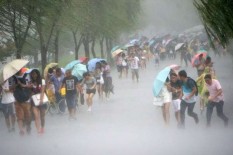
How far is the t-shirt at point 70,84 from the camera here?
1598 centimetres

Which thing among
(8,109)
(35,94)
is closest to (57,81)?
(8,109)

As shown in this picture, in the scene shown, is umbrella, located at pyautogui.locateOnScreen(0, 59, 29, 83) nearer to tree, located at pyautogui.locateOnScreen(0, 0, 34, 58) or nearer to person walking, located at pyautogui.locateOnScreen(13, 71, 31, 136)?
person walking, located at pyautogui.locateOnScreen(13, 71, 31, 136)

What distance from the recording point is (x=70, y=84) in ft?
52.6

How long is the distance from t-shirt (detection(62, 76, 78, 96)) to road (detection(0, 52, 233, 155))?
2.78ft

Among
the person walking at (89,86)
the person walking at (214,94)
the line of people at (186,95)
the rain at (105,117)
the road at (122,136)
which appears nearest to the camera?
the road at (122,136)

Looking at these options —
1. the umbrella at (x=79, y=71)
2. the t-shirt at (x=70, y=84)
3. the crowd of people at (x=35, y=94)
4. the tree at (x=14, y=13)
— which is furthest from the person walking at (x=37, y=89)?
the tree at (x=14, y=13)

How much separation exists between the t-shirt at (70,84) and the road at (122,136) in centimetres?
85

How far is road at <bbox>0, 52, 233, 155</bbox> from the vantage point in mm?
11430

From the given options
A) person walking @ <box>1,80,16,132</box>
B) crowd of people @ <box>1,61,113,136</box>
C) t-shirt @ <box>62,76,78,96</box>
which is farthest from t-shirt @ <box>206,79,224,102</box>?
person walking @ <box>1,80,16,132</box>

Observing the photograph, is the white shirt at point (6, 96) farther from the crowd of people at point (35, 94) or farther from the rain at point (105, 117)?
the rain at point (105, 117)

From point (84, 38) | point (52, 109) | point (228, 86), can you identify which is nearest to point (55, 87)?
point (52, 109)

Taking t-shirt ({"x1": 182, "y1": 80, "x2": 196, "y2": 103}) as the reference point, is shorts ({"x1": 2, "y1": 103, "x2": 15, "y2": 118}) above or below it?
below

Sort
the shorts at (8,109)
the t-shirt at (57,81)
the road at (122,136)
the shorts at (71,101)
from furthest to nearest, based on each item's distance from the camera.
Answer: the t-shirt at (57,81)
the shorts at (71,101)
the shorts at (8,109)
the road at (122,136)

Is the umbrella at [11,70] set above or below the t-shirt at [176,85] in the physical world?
above
